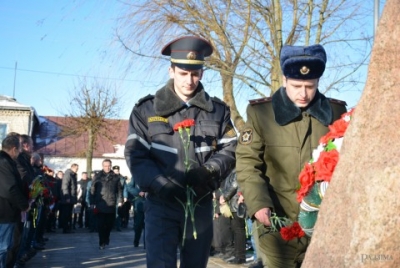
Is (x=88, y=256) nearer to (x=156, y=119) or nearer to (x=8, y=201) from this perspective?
(x=8, y=201)

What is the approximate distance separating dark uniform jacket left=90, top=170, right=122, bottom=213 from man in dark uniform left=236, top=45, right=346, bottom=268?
1151 cm

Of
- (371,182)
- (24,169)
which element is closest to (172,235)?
(371,182)

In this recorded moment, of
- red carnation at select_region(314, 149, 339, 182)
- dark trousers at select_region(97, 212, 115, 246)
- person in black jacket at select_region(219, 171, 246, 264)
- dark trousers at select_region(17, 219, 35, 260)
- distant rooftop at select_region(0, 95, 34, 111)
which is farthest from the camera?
distant rooftop at select_region(0, 95, 34, 111)

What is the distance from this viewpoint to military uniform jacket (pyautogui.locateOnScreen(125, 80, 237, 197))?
466 centimetres

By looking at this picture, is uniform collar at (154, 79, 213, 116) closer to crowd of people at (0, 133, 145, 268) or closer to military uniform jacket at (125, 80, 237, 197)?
military uniform jacket at (125, 80, 237, 197)

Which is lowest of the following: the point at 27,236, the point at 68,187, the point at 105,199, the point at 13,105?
the point at 27,236

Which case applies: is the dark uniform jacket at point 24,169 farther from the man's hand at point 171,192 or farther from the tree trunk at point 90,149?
the tree trunk at point 90,149

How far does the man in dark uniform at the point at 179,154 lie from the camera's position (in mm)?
4621

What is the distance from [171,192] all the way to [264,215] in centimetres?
71

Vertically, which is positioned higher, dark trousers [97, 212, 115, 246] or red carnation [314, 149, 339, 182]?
red carnation [314, 149, 339, 182]

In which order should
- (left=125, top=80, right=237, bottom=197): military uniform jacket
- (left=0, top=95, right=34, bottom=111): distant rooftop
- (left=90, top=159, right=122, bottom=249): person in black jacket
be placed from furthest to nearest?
(left=0, top=95, right=34, bottom=111): distant rooftop
(left=90, top=159, right=122, bottom=249): person in black jacket
(left=125, top=80, right=237, bottom=197): military uniform jacket

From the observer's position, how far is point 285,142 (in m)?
4.42

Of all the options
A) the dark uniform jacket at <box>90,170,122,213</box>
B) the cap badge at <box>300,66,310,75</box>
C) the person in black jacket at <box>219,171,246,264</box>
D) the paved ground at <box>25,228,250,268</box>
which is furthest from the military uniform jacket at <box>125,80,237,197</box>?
the dark uniform jacket at <box>90,170,122,213</box>

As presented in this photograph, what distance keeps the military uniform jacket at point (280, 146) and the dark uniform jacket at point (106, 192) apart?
11508 mm
